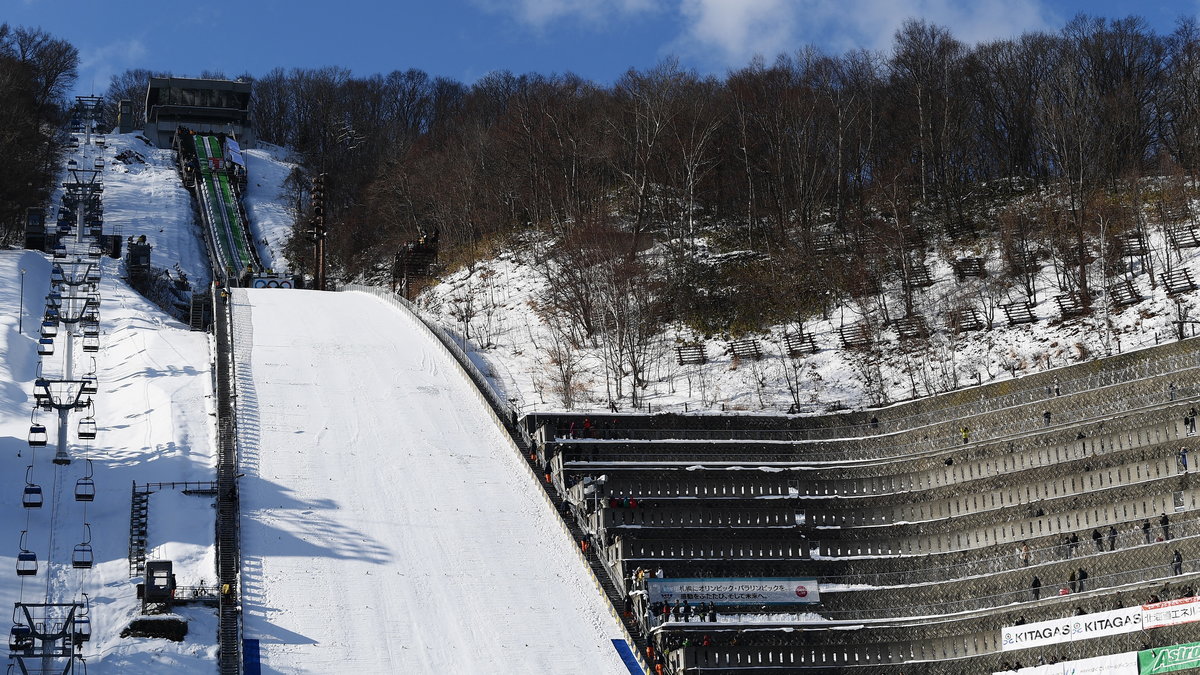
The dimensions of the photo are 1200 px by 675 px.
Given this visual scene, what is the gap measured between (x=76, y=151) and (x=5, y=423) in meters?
60.2

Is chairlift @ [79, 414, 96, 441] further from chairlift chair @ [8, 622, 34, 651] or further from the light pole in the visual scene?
chairlift chair @ [8, 622, 34, 651]

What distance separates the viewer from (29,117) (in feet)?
259

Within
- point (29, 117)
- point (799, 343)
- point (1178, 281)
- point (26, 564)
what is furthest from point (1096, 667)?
point (29, 117)

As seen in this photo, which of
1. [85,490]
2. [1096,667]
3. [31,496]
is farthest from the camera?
[85,490]

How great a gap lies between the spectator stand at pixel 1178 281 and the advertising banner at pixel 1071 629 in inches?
701

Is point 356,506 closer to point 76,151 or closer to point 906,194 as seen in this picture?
point 906,194

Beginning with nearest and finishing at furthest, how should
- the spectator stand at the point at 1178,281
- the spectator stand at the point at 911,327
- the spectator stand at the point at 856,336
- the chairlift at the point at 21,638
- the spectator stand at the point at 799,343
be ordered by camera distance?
the chairlift at the point at 21,638 → the spectator stand at the point at 1178,281 → the spectator stand at the point at 911,327 → the spectator stand at the point at 856,336 → the spectator stand at the point at 799,343

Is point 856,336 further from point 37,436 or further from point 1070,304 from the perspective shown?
point 37,436

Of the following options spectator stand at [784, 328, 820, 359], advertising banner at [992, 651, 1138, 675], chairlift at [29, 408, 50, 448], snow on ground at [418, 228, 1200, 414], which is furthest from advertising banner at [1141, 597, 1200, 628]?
chairlift at [29, 408, 50, 448]

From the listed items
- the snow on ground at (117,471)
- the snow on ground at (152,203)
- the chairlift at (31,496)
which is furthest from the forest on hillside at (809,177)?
the chairlift at (31,496)

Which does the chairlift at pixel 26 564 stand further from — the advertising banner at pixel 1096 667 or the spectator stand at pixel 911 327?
the spectator stand at pixel 911 327

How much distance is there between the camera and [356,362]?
52.8 m

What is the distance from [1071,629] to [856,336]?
22.5 m

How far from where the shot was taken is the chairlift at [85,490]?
38250 millimetres
